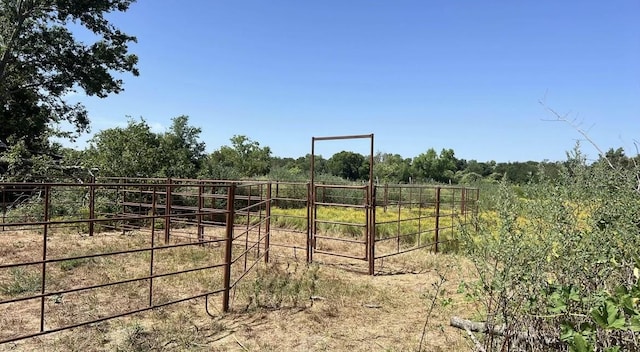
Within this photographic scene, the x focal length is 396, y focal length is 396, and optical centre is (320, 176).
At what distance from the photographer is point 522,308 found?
2.21 m

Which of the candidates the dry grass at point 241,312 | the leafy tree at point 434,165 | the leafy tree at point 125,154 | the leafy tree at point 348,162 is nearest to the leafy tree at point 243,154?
A: the leafy tree at point 348,162

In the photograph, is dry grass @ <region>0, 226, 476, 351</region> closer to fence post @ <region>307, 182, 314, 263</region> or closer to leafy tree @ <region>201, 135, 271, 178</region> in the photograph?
fence post @ <region>307, 182, 314, 263</region>

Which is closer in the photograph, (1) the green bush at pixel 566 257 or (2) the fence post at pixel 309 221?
(1) the green bush at pixel 566 257

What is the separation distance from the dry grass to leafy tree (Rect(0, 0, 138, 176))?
882 centimetres

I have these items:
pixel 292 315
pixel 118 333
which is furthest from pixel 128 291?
pixel 292 315

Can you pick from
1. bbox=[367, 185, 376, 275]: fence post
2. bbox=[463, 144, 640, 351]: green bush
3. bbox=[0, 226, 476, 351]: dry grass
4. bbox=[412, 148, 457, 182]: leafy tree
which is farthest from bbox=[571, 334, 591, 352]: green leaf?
bbox=[412, 148, 457, 182]: leafy tree

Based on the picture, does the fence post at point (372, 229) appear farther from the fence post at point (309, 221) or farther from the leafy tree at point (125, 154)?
the leafy tree at point (125, 154)

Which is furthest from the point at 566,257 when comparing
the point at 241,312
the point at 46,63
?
the point at 46,63

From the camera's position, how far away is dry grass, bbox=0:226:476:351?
3334 millimetres

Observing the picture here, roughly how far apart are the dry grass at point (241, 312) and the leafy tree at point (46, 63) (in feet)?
28.9

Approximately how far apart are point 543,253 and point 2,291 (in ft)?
17.3

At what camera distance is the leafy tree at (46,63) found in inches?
475

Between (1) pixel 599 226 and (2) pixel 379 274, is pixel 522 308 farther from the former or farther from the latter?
(2) pixel 379 274

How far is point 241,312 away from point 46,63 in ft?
43.6
